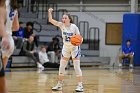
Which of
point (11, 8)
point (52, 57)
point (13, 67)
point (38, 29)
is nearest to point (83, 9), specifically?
point (38, 29)

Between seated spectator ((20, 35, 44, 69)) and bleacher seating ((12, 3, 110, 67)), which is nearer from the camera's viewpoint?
seated spectator ((20, 35, 44, 69))

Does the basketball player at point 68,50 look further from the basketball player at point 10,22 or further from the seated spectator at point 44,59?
the seated spectator at point 44,59

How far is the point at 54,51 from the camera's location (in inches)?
655

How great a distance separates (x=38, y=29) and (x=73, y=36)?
10.6 metres

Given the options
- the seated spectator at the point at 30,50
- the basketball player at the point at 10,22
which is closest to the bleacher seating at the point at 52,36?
the seated spectator at the point at 30,50

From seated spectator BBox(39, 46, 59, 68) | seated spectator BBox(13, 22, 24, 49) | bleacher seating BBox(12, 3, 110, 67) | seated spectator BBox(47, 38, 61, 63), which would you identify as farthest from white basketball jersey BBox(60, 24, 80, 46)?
bleacher seating BBox(12, 3, 110, 67)

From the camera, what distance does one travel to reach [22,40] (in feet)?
50.6

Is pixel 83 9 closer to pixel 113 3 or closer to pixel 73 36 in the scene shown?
pixel 113 3

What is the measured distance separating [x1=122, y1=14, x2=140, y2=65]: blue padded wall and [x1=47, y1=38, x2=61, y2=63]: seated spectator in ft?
12.6

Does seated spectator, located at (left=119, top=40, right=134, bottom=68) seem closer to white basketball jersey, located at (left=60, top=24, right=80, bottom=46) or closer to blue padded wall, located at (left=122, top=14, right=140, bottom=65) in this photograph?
blue padded wall, located at (left=122, top=14, right=140, bottom=65)

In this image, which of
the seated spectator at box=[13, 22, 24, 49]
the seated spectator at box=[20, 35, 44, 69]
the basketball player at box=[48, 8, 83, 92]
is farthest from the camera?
the seated spectator at box=[20, 35, 44, 69]

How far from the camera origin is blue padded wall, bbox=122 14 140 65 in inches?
722

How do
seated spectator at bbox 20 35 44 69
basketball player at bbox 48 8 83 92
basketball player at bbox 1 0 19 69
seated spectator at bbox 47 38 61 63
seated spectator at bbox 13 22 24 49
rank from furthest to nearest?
seated spectator at bbox 47 38 61 63
seated spectator at bbox 20 35 44 69
seated spectator at bbox 13 22 24 49
basketball player at bbox 48 8 83 92
basketball player at bbox 1 0 19 69

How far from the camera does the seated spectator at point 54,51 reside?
1628cm
